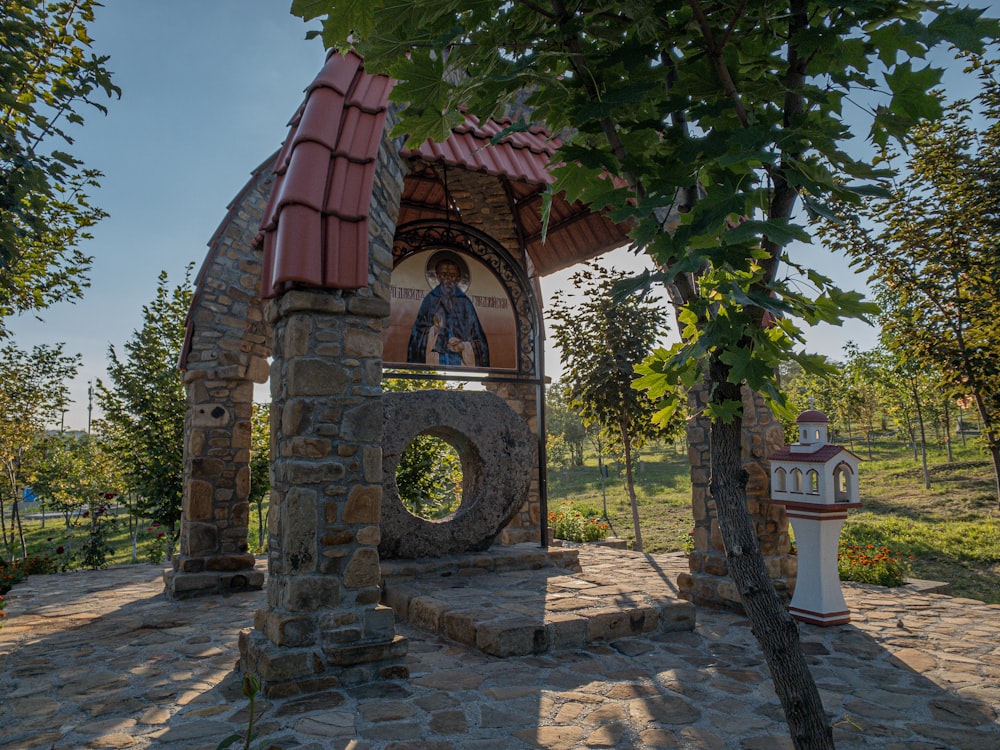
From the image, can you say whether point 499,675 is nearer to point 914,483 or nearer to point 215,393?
point 215,393

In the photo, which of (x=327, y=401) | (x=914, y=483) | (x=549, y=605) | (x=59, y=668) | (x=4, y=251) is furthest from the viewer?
(x=914, y=483)

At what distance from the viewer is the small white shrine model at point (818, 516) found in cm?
480

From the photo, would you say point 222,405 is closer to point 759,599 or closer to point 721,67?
point 759,599

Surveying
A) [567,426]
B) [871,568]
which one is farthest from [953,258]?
[567,426]

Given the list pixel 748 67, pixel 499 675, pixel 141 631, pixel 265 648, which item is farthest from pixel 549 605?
pixel 748 67

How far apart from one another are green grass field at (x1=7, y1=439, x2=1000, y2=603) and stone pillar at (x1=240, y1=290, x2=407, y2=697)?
23.2 ft

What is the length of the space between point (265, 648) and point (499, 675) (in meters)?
1.42

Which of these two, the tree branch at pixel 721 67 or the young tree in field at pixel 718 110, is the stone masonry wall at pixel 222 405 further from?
the tree branch at pixel 721 67

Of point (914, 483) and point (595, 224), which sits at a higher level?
point (595, 224)

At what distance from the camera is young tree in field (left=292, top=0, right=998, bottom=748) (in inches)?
56.1

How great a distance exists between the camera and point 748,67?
5.82 ft

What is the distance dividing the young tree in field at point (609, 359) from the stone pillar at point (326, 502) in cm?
606

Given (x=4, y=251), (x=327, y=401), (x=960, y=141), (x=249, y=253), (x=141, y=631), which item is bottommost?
(x=141, y=631)

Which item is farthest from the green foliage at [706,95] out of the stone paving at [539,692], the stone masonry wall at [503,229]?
the stone masonry wall at [503,229]
